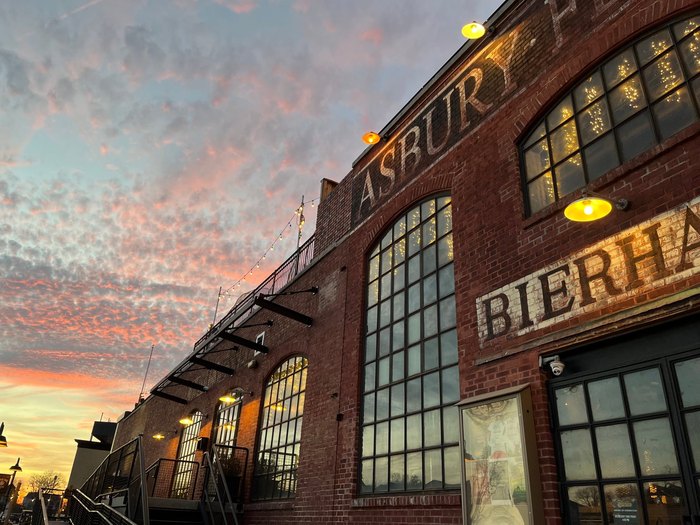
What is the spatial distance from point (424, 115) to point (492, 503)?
21.6 ft

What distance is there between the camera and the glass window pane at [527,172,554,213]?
6.25 meters

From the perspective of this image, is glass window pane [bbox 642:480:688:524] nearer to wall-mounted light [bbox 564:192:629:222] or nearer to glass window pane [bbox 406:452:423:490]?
wall-mounted light [bbox 564:192:629:222]

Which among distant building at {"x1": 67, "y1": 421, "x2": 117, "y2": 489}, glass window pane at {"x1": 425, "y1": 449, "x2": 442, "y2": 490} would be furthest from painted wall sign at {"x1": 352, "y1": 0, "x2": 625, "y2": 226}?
distant building at {"x1": 67, "y1": 421, "x2": 117, "y2": 489}

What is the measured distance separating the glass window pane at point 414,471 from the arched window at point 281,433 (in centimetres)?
339

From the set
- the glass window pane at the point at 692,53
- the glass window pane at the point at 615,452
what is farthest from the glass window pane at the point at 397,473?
the glass window pane at the point at 692,53

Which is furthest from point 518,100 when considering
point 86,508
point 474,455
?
point 86,508

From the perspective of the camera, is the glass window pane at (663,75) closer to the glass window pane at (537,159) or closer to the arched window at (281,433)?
the glass window pane at (537,159)

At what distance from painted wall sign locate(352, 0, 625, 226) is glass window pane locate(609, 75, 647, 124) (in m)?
1.10

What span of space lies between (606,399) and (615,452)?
0.47 metres

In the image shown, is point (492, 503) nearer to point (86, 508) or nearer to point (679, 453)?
point (679, 453)

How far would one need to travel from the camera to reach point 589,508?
4699mm

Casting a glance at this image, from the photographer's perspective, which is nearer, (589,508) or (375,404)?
(589,508)

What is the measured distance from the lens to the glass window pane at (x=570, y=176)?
19.4 ft

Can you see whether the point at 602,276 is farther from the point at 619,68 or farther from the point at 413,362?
the point at 413,362
